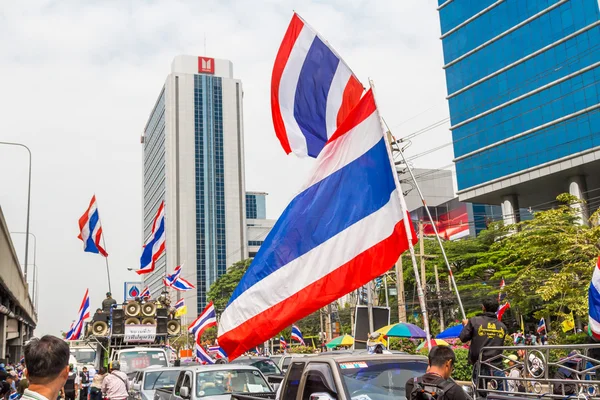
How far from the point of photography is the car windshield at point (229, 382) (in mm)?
12023

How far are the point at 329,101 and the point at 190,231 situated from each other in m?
129

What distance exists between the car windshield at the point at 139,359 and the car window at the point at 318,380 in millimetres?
14755

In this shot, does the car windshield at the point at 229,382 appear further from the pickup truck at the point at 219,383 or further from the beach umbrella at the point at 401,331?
the beach umbrella at the point at 401,331

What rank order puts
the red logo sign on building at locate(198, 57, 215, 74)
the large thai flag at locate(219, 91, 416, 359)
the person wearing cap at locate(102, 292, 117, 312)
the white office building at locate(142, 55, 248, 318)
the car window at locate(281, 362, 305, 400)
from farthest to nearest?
the red logo sign on building at locate(198, 57, 215, 74), the white office building at locate(142, 55, 248, 318), the person wearing cap at locate(102, 292, 117, 312), the car window at locate(281, 362, 305, 400), the large thai flag at locate(219, 91, 416, 359)

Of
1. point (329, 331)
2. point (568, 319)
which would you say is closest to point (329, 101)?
point (568, 319)

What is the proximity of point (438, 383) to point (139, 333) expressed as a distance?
20108 mm

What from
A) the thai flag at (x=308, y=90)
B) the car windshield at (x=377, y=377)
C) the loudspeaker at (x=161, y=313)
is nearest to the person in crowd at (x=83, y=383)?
the loudspeaker at (x=161, y=313)

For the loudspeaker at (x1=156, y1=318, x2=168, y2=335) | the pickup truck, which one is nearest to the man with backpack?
the pickup truck

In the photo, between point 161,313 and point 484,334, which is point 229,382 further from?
point 161,313

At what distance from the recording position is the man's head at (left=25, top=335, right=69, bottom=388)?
11.0ft

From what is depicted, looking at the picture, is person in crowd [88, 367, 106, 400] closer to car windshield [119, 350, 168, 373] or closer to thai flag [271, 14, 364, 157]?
car windshield [119, 350, 168, 373]

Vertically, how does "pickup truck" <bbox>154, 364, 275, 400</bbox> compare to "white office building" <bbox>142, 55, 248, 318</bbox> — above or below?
below

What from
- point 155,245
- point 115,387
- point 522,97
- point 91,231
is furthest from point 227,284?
point 115,387

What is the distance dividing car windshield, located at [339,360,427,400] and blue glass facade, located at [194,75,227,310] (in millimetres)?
130713
